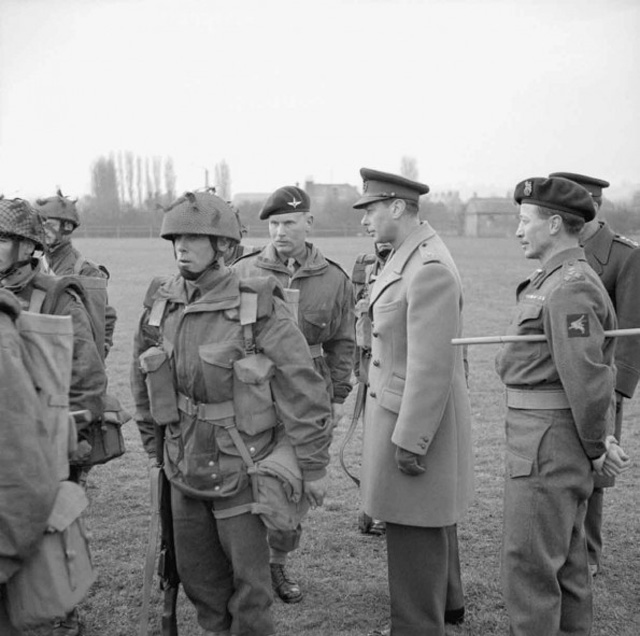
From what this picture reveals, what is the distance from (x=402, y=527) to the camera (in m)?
4.13

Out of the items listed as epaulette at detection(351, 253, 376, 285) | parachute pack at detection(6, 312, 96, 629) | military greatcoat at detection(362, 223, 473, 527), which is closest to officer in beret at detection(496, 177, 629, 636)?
military greatcoat at detection(362, 223, 473, 527)

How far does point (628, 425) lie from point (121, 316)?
42.1 ft

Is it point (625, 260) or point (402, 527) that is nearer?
point (402, 527)

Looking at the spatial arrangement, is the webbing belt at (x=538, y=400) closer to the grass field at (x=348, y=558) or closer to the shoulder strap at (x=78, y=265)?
the grass field at (x=348, y=558)

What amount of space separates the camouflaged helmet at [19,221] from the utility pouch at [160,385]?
0.83 metres

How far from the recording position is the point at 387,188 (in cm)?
425

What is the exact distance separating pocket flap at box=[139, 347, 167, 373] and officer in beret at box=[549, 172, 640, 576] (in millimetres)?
2791

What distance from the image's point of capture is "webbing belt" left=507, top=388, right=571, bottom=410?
12.5 ft

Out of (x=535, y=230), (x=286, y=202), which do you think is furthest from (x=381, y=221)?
(x=286, y=202)

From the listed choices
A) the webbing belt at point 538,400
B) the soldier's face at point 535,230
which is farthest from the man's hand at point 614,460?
the soldier's face at point 535,230

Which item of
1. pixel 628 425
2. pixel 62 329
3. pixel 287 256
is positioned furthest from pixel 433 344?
pixel 628 425

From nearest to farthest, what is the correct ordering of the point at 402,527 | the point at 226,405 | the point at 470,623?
the point at 226,405 → the point at 402,527 → the point at 470,623

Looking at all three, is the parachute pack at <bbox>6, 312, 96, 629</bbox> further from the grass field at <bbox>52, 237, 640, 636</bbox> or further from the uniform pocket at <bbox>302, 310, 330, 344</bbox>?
the uniform pocket at <bbox>302, 310, 330, 344</bbox>

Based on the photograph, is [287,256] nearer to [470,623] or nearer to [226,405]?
[226,405]
